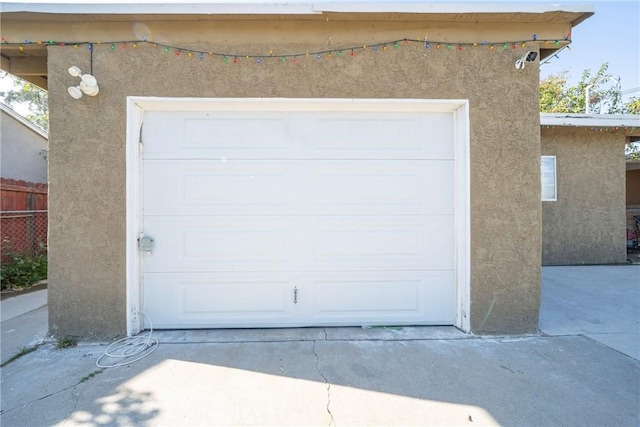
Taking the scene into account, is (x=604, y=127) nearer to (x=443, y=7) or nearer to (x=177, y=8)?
(x=443, y=7)

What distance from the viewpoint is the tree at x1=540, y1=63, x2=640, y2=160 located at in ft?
48.8

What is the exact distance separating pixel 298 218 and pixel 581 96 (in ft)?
63.3

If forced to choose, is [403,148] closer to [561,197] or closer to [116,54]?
[116,54]

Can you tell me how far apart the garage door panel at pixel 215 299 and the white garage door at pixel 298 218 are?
12 millimetres

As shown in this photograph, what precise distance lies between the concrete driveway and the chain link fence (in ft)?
13.9

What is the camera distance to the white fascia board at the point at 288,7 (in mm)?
3045

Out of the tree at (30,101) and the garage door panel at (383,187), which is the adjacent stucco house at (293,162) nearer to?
the garage door panel at (383,187)

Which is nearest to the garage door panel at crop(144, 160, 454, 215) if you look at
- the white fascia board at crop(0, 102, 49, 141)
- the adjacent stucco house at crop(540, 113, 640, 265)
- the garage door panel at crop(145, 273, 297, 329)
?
the garage door panel at crop(145, 273, 297, 329)

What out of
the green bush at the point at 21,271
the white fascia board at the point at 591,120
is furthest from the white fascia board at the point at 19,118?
the white fascia board at the point at 591,120

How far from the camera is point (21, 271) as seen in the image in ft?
18.1

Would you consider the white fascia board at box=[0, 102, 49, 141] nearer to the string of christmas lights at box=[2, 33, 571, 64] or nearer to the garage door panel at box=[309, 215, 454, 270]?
the string of christmas lights at box=[2, 33, 571, 64]

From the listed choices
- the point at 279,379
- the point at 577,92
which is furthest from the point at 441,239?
the point at 577,92

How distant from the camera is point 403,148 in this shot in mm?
3531

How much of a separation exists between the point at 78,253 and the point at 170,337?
1.34 meters
